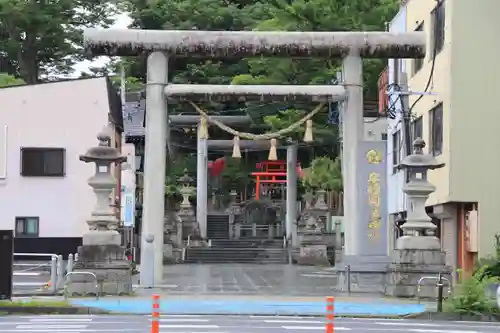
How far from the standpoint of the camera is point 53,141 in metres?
41.6

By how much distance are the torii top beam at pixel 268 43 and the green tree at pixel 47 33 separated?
100ft

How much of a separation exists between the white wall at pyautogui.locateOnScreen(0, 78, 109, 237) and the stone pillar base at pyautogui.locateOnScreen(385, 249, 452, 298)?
1845 cm

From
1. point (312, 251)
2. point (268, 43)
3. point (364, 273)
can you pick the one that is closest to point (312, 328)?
point (364, 273)

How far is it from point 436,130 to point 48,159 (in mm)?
16926

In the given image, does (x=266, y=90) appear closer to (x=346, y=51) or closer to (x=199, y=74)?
(x=346, y=51)

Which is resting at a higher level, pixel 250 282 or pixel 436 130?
pixel 436 130

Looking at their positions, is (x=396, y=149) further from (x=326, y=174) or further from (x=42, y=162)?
(x=42, y=162)

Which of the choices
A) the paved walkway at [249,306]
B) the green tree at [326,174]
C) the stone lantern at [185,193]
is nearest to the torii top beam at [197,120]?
the green tree at [326,174]

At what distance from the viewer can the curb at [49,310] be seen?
2239 cm

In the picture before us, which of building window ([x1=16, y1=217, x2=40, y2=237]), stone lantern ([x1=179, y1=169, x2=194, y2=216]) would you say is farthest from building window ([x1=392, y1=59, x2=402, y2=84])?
stone lantern ([x1=179, y1=169, x2=194, y2=216])

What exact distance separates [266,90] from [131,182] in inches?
423

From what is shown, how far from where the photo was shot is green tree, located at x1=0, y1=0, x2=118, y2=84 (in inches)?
2313

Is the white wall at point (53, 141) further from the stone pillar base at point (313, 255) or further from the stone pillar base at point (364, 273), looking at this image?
the stone pillar base at point (364, 273)

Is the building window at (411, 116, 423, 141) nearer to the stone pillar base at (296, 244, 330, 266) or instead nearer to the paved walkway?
the paved walkway
